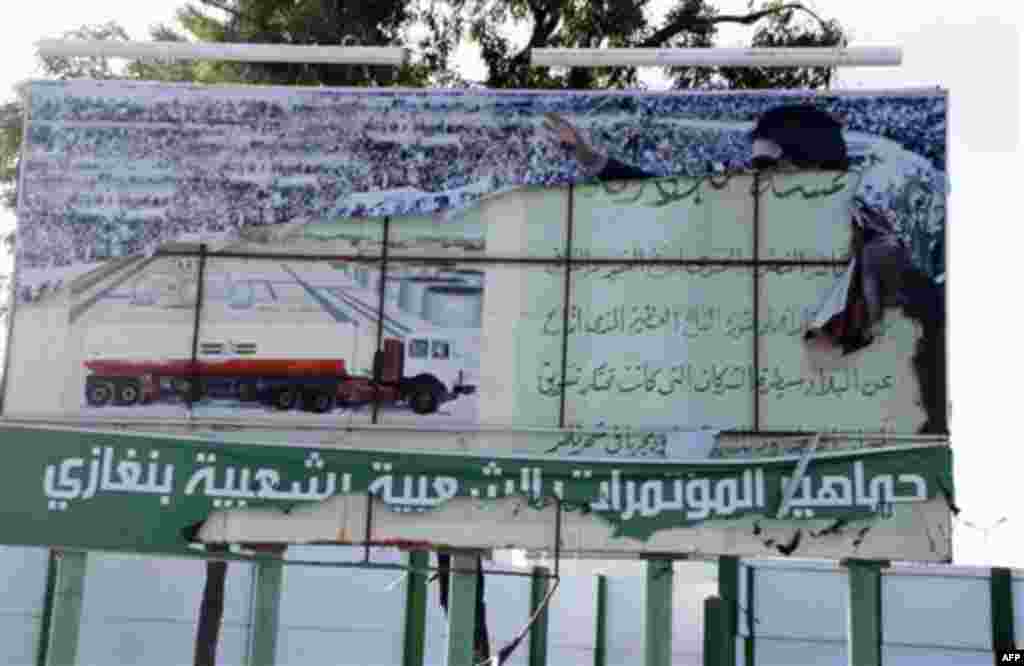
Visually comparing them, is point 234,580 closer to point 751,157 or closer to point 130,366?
point 130,366

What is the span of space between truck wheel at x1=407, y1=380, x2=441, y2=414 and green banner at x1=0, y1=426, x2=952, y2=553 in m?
0.36

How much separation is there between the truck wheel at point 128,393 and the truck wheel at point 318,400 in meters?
1.21

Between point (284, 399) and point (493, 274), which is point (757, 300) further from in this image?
point (284, 399)

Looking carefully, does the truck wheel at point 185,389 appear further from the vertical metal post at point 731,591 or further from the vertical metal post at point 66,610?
the vertical metal post at point 731,591

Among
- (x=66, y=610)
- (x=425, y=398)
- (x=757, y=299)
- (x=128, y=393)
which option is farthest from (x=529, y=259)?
(x=66, y=610)

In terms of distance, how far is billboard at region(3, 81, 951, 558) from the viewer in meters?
10.5

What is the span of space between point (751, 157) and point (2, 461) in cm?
576

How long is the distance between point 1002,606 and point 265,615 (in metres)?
12.6

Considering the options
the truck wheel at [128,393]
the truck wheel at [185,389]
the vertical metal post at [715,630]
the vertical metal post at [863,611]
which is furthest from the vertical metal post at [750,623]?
the truck wheel at [128,393]

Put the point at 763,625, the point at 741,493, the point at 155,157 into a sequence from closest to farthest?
the point at 741,493 < the point at 155,157 < the point at 763,625

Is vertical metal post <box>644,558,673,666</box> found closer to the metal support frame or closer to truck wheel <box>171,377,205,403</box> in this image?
truck wheel <box>171,377,205,403</box>

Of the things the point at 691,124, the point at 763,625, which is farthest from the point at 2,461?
the point at 763,625

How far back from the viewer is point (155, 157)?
11.1m

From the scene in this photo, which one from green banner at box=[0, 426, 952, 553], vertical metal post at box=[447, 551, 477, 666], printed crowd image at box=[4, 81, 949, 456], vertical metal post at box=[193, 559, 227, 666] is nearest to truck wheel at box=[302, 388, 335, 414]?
printed crowd image at box=[4, 81, 949, 456]
